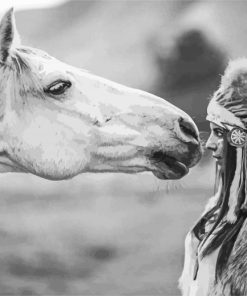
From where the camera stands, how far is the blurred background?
1387mm

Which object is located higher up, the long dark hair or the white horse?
the white horse

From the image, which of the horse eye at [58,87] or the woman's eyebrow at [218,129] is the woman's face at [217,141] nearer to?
the woman's eyebrow at [218,129]

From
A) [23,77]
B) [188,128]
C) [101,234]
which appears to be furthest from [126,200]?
[23,77]

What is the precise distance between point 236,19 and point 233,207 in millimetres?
488

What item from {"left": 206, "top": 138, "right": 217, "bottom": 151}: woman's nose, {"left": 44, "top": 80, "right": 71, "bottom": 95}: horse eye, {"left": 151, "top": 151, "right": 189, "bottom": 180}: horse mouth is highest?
{"left": 44, "top": 80, "right": 71, "bottom": 95}: horse eye

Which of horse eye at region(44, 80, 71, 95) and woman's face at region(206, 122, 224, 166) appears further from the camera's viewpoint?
woman's face at region(206, 122, 224, 166)

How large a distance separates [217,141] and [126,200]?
11.0 inches

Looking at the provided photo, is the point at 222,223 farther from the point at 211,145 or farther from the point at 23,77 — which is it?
the point at 23,77

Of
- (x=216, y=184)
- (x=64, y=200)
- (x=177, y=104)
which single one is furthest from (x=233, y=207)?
(x=64, y=200)

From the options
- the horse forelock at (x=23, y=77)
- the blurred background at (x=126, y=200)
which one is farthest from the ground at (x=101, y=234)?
the horse forelock at (x=23, y=77)

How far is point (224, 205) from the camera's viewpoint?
1.40 metres

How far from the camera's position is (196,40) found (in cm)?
141

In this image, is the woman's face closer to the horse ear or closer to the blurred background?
the blurred background

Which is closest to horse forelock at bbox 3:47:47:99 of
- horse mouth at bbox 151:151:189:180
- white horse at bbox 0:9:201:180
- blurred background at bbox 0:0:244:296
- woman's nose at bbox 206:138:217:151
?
white horse at bbox 0:9:201:180
